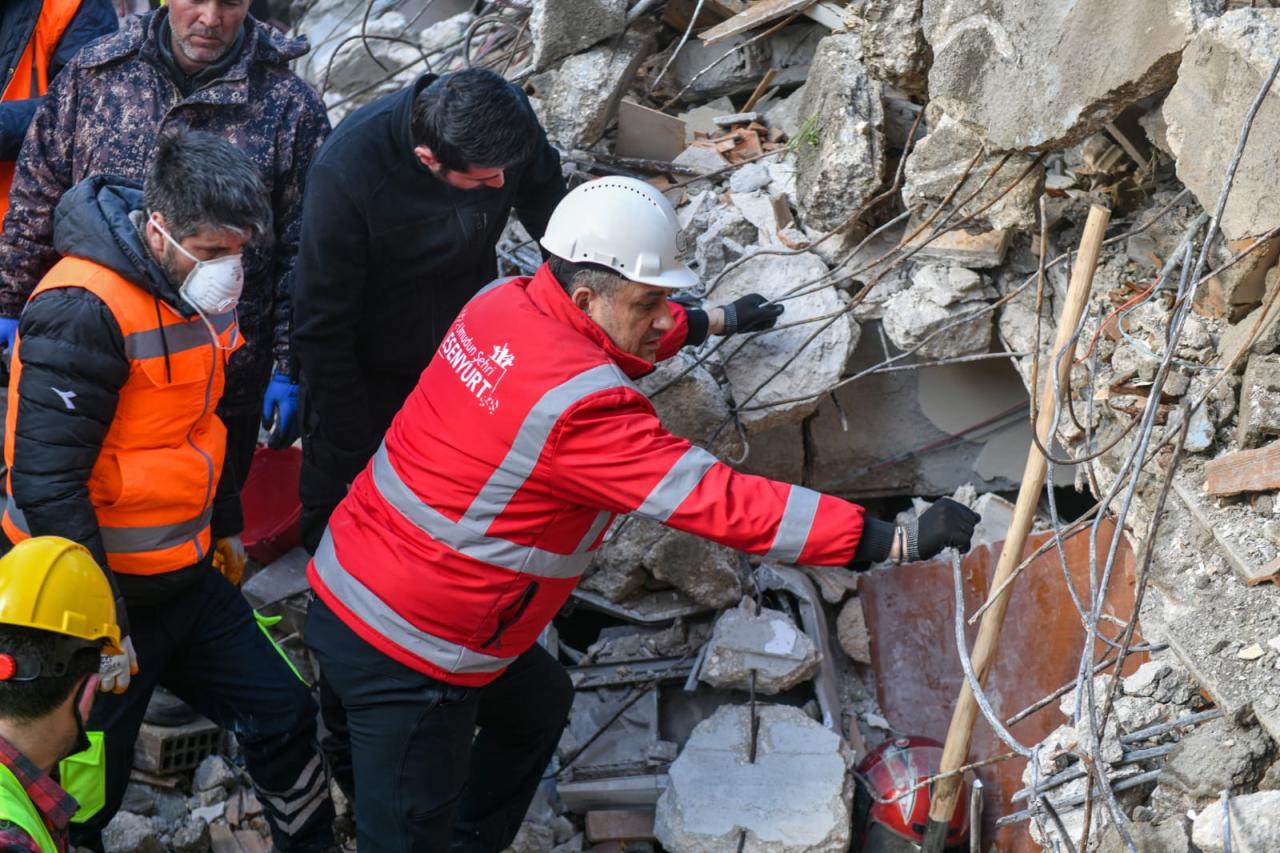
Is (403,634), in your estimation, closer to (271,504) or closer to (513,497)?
(513,497)

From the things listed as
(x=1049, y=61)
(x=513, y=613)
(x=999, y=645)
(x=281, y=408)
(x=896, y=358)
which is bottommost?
(x=999, y=645)

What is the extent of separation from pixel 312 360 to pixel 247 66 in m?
0.88

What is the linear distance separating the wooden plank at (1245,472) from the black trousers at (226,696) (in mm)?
2304

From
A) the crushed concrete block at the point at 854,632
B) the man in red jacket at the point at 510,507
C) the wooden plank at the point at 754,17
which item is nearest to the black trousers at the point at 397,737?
the man in red jacket at the point at 510,507

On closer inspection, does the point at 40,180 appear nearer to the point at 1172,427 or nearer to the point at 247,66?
the point at 247,66

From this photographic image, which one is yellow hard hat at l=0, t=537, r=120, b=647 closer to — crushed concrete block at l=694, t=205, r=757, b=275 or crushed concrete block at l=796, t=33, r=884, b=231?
crushed concrete block at l=694, t=205, r=757, b=275

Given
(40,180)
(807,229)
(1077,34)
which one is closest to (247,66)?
(40,180)

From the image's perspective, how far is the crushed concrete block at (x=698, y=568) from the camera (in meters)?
4.57

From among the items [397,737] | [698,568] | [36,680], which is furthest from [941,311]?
[36,680]

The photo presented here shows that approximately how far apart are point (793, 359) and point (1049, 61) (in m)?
1.44

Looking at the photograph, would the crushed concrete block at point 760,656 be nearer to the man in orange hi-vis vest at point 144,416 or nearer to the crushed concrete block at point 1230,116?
the man in orange hi-vis vest at point 144,416

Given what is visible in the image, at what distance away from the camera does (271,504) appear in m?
4.76

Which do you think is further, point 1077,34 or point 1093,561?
point 1077,34

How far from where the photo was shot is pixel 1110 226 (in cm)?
366
